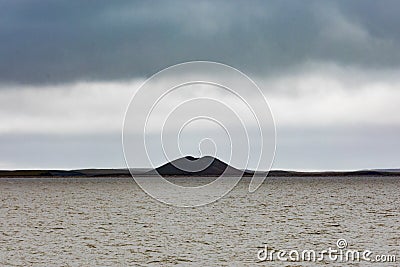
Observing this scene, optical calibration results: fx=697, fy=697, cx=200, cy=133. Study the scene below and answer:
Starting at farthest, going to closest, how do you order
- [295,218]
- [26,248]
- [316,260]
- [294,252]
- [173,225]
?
[295,218], [173,225], [26,248], [294,252], [316,260]

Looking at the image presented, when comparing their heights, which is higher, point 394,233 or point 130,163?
point 130,163

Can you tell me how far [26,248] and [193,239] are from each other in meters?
11.2

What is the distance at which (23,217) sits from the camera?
2827 inches

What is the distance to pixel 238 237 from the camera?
48594 millimetres

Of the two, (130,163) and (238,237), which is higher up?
(130,163)

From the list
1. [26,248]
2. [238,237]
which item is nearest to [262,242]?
[238,237]

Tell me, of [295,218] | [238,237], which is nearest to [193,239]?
[238,237]

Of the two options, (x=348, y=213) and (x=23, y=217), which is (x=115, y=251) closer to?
(x=23, y=217)

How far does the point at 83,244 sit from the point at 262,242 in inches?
455

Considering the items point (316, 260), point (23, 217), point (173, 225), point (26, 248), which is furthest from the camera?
point (23, 217)

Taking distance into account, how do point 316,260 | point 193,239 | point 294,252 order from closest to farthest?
point 316,260, point 294,252, point 193,239

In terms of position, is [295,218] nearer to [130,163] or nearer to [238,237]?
[238,237]

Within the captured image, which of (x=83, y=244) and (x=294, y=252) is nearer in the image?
(x=294, y=252)

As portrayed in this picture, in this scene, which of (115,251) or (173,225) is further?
(173,225)
